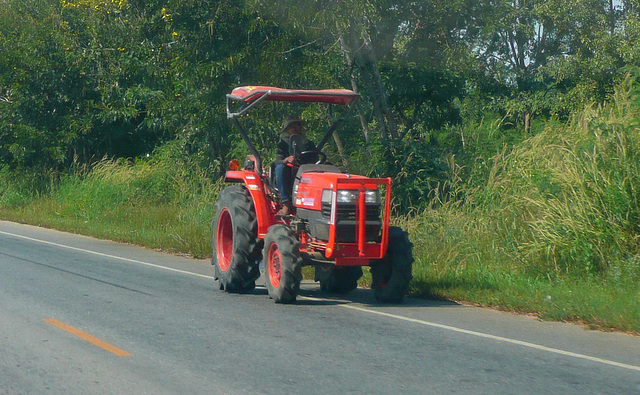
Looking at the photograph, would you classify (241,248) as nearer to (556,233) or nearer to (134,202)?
(556,233)

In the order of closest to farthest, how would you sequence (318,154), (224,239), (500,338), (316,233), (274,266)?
1. (500,338)
2. (316,233)
3. (274,266)
4. (318,154)
5. (224,239)

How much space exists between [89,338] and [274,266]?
9.97 ft

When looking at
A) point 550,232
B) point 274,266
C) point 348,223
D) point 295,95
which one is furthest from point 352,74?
point 348,223

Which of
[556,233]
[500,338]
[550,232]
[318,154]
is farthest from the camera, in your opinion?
[550,232]

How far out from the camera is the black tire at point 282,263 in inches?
393

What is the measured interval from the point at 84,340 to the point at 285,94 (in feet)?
15.3

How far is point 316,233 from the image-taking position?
1047 centimetres

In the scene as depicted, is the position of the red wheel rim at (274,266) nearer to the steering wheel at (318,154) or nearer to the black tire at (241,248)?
the black tire at (241,248)

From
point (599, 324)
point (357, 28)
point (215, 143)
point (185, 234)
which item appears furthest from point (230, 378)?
point (215, 143)

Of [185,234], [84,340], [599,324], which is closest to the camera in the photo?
[84,340]

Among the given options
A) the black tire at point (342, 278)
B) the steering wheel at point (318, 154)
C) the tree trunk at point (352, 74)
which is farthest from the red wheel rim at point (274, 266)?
the tree trunk at point (352, 74)

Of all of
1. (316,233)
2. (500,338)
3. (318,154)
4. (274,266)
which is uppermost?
(318,154)

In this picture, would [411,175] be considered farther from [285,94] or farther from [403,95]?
[285,94]

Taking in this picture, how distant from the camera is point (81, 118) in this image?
28328 mm
